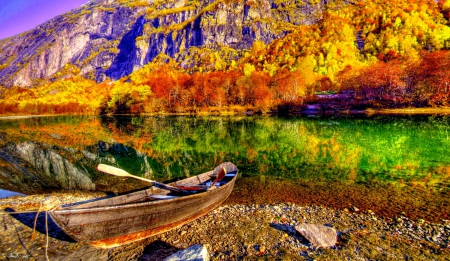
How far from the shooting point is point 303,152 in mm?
22219

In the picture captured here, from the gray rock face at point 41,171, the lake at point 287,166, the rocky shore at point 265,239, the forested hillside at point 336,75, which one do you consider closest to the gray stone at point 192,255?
the rocky shore at point 265,239

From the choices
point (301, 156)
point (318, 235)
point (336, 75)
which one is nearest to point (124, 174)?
point (318, 235)

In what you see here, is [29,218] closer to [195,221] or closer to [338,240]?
[195,221]

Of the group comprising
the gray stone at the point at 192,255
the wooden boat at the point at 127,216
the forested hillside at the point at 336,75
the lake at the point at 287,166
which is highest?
the forested hillside at the point at 336,75

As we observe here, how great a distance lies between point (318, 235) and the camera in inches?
295

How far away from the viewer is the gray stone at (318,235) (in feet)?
24.0

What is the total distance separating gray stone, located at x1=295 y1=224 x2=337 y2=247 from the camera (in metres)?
7.31

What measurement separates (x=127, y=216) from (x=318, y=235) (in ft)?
18.8

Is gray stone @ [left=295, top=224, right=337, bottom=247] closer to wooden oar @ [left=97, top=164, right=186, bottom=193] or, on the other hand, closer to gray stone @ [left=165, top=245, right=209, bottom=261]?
gray stone @ [left=165, top=245, right=209, bottom=261]

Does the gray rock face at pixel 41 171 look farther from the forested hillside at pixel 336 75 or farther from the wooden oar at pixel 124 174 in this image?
the forested hillside at pixel 336 75

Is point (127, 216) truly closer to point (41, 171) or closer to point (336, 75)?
point (41, 171)

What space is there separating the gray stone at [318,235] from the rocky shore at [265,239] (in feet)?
0.50

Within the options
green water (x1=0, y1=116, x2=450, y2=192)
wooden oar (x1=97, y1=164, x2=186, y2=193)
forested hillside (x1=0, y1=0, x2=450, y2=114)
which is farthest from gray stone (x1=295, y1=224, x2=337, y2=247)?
forested hillside (x1=0, y1=0, x2=450, y2=114)

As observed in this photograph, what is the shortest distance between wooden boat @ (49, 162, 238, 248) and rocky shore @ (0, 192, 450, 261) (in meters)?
0.39
